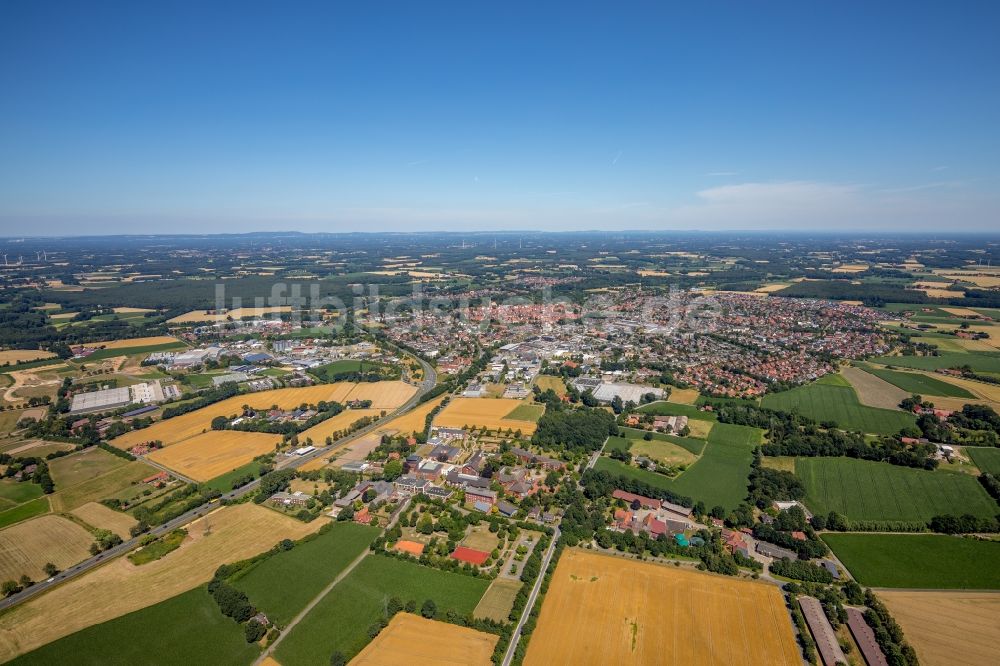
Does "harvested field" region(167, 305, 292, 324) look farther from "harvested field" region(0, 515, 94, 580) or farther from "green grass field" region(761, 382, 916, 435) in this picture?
"green grass field" region(761, 382, 916, 435)

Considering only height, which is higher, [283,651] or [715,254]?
[715,254]

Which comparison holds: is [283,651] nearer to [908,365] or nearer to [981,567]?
[981,567]

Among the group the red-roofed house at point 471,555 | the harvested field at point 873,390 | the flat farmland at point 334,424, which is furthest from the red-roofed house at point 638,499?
the harvested field at point 873,390

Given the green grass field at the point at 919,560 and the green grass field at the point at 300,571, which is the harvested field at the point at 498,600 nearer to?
Result: the green grass field at the point at 300,571

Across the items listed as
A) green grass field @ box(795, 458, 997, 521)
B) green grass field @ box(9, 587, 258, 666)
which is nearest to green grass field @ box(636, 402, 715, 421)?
green grass field @ box(795, 458, 997, 521)

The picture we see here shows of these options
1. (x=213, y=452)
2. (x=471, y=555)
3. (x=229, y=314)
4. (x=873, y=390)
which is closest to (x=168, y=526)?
(x=213, y=452)

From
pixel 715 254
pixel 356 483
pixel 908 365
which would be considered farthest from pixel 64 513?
pixel 715 254
